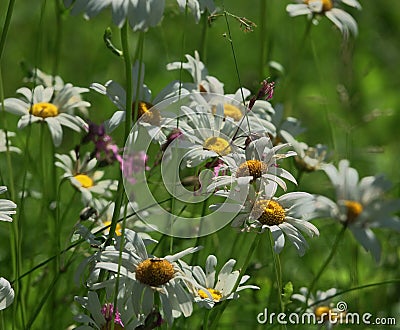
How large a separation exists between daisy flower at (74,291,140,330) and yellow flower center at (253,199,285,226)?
0.49 ft

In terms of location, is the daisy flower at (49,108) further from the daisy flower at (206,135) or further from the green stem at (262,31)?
the green stem at (262,31)

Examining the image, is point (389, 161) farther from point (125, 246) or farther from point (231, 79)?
point (125, 246)

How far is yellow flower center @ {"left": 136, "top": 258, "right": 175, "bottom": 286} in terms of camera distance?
69cm

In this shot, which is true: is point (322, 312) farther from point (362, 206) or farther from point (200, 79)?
point (200, 79)

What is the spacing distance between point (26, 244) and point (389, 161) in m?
0.82

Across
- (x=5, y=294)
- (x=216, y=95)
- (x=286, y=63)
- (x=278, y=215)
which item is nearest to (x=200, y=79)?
(x=216, y=95)

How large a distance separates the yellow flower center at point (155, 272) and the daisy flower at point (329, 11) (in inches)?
19.4

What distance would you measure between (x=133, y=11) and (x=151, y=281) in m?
0.24

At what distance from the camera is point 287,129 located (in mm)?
1099

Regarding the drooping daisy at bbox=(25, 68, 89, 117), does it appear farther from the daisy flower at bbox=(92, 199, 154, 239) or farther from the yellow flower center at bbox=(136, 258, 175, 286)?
the yellow flower center at bbox=(136, 258, 175, 286)

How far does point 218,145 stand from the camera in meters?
0.81

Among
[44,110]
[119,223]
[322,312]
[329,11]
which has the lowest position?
[322,312]

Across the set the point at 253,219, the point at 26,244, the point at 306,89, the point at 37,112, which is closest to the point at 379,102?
the point at 306,89

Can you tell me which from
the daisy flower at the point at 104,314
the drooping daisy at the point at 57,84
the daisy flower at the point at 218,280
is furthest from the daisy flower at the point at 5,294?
the drooping daisy at the point at 57,84
